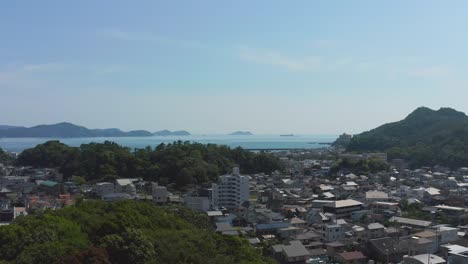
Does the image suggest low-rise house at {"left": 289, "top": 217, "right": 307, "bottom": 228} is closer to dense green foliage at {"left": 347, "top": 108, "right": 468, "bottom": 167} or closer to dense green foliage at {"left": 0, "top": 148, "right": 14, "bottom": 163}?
dense green foliage at {"left": 347, "top": 108, "right": 468, "bottom": 167}

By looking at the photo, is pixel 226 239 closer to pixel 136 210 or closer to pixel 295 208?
pixel 136 210

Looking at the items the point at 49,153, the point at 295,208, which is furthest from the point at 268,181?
the point at 49,153

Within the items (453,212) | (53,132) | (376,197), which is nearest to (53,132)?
(53,132)

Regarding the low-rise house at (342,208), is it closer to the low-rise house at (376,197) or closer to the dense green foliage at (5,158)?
the low-rise house at (376,197)

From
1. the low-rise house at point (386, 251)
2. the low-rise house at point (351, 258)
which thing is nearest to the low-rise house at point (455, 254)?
the low-rise house at point (386, 251)

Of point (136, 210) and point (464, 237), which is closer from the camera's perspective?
point (136, 210)

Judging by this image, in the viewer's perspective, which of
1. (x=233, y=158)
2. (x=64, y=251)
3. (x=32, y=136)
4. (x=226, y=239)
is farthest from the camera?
(x=32, y=136)
